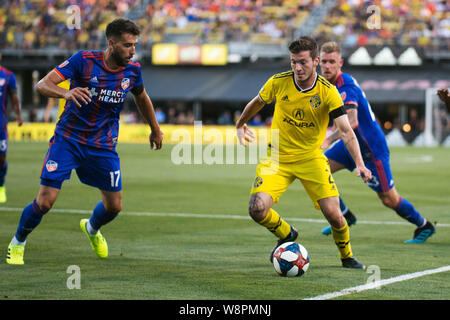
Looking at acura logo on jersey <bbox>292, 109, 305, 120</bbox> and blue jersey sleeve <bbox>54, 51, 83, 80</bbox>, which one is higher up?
blue jersey sleeve <bbox>54, 51, 83, 80</bbox>

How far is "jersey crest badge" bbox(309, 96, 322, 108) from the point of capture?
7.49 m

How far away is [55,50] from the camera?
43.3m

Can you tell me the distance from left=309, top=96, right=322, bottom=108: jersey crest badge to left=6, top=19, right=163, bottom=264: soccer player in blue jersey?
1.75 meters

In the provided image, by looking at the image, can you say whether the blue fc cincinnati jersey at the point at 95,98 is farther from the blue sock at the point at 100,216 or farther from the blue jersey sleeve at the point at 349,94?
the blue jersey sleeve at the point at 349,94

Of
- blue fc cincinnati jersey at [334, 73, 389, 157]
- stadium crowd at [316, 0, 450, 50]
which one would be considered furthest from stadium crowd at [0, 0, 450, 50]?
blue fc cincinnati jersey at [334, 73, 389, 157]

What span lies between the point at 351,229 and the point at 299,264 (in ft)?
12.2

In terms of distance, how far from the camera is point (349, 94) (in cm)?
898

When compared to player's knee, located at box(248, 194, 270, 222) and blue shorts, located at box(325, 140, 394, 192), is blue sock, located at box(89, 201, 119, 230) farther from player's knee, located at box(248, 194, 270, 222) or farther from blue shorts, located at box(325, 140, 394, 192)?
blue shorts, located at box(325, 140, 394, 192)

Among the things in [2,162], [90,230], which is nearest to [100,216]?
[90,230]

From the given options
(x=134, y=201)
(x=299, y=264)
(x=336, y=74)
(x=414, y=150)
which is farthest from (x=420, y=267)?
(x=414, y=150)

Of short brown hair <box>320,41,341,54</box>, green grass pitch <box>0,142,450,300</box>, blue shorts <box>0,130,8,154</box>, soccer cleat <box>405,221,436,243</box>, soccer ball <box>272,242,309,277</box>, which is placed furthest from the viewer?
blue shorts <box>0,130,8,154</box>

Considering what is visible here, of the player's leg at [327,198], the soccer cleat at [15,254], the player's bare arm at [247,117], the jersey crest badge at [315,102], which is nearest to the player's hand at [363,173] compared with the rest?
the player's leg at [327,198]

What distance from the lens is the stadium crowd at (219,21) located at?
3909 cm

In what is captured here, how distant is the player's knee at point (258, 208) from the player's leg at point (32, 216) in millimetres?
1901
